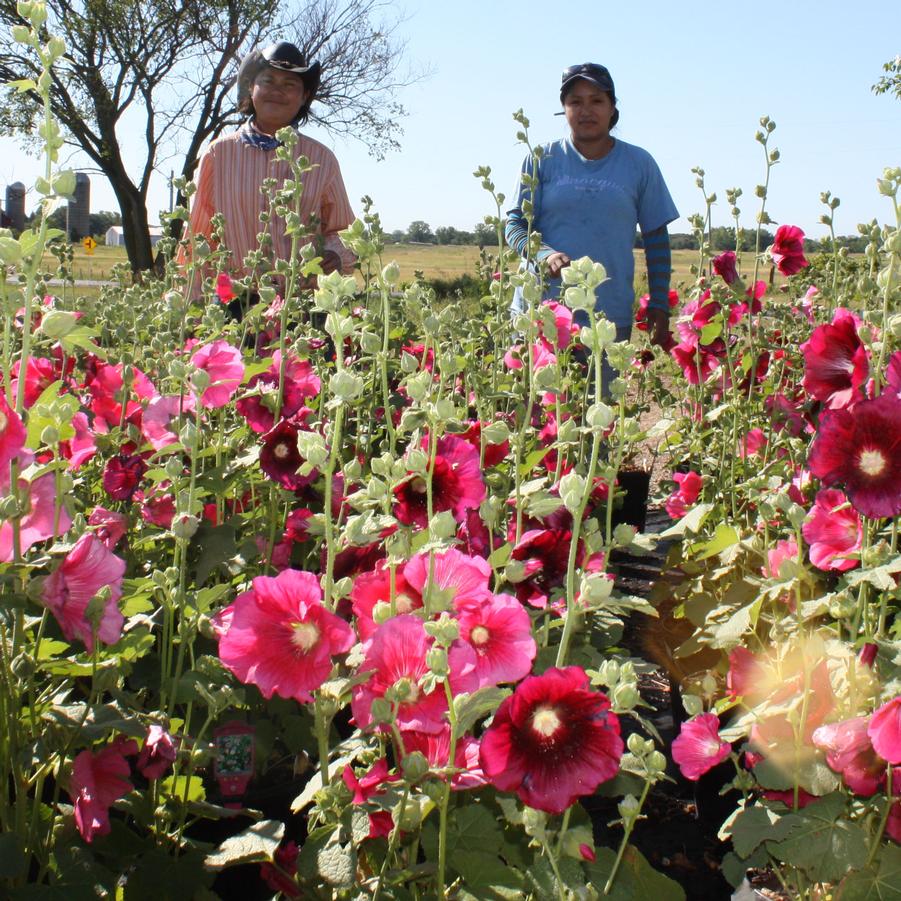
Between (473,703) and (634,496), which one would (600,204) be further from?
(473,703)

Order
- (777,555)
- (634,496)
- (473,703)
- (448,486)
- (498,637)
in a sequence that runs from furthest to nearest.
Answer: (634,496) → (777,555) → (448,486) → (498,637) → (473,703)

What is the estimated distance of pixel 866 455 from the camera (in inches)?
47.6

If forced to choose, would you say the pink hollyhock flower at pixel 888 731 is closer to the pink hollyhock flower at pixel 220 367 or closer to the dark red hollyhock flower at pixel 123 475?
the pink hollyhock flower at pixel 220 367

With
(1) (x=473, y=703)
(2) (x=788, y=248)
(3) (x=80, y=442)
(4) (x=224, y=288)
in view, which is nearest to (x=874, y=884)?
(1) (x=473, y=703)

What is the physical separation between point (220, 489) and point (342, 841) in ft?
2.19

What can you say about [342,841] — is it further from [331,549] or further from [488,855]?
[331,549]

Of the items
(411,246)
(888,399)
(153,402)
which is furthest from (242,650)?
(411,246)

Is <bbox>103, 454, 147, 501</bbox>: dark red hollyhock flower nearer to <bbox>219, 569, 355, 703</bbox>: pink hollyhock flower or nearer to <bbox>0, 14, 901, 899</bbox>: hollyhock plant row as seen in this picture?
<bbox>0, 14, 901, 899</bbox>: hollyhock plant row

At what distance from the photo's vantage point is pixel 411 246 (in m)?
28.5

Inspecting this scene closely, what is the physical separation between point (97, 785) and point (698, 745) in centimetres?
76

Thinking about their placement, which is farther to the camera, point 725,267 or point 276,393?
point 725,267

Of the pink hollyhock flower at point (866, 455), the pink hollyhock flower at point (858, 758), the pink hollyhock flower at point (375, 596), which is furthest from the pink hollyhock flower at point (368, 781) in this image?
the pink hollyhock flower at point (866, 455)

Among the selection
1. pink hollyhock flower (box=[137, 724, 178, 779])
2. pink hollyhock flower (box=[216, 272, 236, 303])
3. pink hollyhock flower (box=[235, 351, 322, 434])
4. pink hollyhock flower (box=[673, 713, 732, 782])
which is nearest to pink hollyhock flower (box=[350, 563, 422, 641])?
pink hollyhock flower (box=[137, 724, 178, 779])

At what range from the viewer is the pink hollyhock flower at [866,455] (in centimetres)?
120
